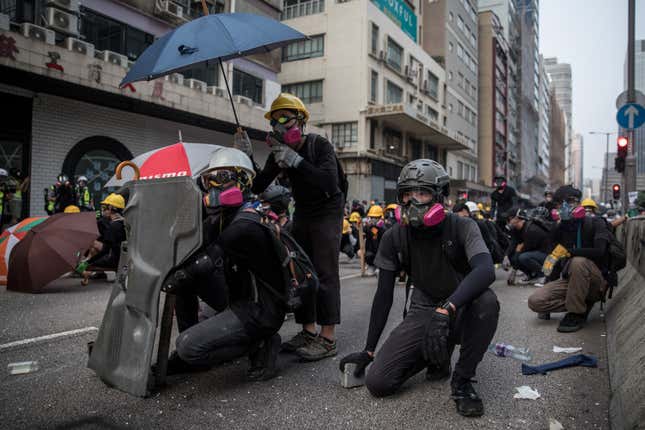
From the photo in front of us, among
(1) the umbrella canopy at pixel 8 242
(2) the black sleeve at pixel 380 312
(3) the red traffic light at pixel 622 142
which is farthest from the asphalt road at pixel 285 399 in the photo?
(3) the red traffic light at pixel 622 142

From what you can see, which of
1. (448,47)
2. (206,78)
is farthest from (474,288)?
(448,47)

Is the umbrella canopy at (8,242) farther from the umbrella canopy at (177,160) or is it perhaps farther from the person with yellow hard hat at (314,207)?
the person with yellow hard hat at (314,207)

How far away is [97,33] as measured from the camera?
15.7 m

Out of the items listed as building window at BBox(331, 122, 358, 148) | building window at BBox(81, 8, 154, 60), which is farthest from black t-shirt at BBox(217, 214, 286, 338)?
building window at BBox(331, 122, 358, 148)

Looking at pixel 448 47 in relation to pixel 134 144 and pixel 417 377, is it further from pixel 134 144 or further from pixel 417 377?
pixel 417 377

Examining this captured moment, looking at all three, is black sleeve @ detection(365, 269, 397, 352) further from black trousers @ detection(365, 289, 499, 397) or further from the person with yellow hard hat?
the person with yellow hard hat

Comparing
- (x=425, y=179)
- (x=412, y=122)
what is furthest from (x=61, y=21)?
(x=412, y=122)

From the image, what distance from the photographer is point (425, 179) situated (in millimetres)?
Result: 3041

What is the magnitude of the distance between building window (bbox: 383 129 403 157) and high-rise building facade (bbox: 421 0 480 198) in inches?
513

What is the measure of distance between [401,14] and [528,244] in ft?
113

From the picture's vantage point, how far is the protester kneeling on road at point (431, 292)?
111 inches

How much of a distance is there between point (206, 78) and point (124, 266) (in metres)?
18.1

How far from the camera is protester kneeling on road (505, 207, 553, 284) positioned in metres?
8.11

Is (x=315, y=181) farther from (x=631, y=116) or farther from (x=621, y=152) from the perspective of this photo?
(x=621, y=152)
